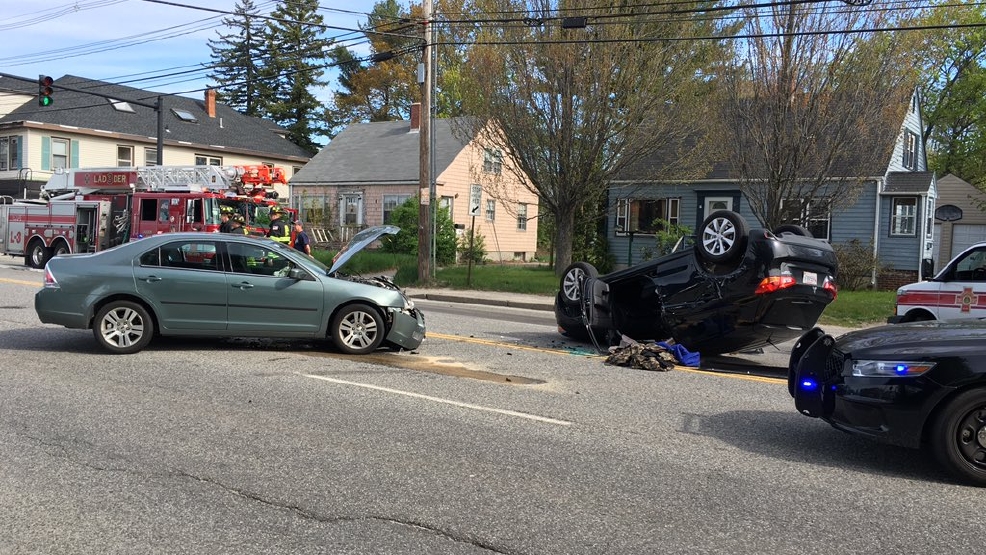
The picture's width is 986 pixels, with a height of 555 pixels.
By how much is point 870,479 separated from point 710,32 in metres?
19.3

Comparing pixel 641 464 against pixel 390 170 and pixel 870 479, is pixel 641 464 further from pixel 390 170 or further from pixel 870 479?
pixel 390 170

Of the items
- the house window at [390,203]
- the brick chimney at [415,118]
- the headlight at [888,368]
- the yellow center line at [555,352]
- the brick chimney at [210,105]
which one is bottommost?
the yellow center line at [555,352]

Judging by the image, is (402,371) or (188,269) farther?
(188,269)

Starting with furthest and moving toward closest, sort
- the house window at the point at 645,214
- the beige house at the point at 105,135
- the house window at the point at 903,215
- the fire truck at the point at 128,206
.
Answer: the beige house at the point at 105,135
the house window at the point at 645,214
the house window at the point at 903,215
the fire truck at the point at 128,206

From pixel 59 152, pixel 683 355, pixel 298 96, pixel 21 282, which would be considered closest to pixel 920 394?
pixel 683 355

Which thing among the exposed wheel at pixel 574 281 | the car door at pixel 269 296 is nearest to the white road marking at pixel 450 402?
the car door at pixel 269 296

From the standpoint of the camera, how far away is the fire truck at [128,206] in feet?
74.0

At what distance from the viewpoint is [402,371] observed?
8.96m

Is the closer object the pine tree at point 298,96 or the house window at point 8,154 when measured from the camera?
the house window at point 8,154

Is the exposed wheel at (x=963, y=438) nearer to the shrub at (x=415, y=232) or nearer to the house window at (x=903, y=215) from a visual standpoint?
the house window at (x=903, y=215)

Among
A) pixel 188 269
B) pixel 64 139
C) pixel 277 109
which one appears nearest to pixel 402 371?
pixel 188 269

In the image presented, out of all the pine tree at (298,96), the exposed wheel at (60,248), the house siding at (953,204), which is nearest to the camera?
the exposed wheel at (60,248)

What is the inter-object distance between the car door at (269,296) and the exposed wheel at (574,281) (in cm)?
369

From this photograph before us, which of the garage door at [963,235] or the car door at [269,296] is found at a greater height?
the garage door at [963,235]
